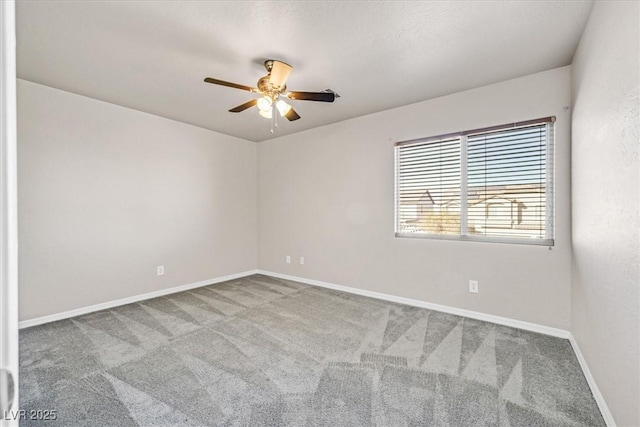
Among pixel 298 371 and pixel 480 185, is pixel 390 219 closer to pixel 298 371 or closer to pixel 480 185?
pixel 480 185

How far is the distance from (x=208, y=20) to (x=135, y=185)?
8.24ft

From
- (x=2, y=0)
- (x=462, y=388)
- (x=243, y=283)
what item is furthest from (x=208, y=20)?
(x=243, y=283)

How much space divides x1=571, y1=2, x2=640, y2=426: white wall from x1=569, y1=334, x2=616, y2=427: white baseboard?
0.04 metres

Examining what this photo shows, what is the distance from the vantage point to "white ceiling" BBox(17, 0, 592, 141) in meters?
1.86

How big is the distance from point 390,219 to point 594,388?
2278 mm

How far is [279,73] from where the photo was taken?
2.28 metres

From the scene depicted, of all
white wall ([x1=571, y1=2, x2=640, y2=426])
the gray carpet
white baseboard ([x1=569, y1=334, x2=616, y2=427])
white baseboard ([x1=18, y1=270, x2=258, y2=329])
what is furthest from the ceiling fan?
white baseboard ([x1=18, y1=270, x2=258, y2=329])

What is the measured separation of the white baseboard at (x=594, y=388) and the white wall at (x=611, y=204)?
0.04 m

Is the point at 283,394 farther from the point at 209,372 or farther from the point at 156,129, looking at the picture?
the point at 156,129

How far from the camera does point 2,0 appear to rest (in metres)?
0.44

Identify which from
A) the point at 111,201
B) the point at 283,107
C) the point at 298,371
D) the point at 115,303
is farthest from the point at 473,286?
the point at 111,201

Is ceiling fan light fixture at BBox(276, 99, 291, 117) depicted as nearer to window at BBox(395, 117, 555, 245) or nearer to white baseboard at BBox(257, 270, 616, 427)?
window at BBox(395, 117, 555, 245)

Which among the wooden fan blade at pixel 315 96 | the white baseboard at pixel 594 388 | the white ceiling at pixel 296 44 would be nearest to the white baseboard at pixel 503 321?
the white baseboard at pixel 594 388

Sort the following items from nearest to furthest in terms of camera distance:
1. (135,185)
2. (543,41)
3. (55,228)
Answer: (543,41) → (55,228) → (135,185)
